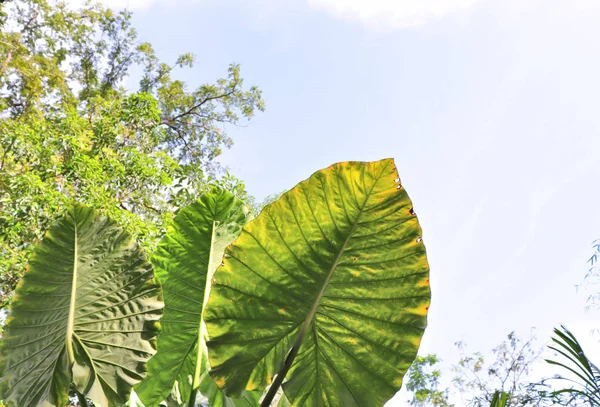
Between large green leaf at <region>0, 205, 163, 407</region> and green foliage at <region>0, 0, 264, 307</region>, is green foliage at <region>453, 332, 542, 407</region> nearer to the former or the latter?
green foliage at <region>0, 0, 264, 307</region>

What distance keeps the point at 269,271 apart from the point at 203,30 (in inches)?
320

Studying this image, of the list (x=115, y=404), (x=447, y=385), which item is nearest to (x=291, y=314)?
(x=115, y=404)

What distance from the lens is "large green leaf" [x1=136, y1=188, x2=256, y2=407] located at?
98cm

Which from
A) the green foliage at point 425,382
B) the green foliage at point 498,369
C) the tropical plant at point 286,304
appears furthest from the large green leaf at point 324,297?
the green foliage at point 425,382

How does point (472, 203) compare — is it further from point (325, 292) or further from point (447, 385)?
point (325, 292)

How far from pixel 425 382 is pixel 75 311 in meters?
9.12

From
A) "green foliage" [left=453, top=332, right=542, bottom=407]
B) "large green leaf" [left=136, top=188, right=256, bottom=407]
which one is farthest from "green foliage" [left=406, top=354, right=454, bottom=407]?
"large green leaf" [left=136, top=188, right=256, bottom=407]

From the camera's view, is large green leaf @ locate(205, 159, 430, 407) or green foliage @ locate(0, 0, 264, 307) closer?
large green leaf @ locate(205, 159, 430, 407)

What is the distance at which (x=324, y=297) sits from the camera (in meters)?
0.67

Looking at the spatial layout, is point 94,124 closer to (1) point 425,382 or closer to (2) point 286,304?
(2) point 286,304

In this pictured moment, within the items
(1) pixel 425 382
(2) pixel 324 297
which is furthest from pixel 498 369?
(2) pixel 324 297

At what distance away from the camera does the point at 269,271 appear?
648 millimetres

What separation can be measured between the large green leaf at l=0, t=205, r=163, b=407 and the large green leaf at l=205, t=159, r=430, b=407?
0.63 ft

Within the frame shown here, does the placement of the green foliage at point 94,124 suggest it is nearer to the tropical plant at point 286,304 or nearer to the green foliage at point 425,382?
the tropical plant at point 286,304
